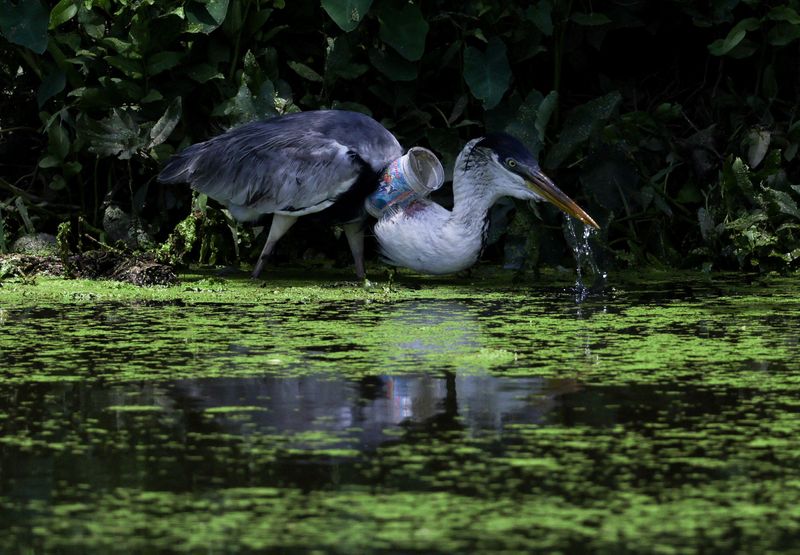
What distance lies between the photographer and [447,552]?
269 centimetres

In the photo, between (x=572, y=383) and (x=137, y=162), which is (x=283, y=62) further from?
(x=572, y=383)

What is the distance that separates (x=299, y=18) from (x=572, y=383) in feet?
14.4

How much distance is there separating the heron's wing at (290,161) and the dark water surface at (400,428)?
0.95 m

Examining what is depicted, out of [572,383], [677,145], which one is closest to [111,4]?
[677,145]

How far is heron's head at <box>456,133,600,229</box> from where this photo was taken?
677 centimetres

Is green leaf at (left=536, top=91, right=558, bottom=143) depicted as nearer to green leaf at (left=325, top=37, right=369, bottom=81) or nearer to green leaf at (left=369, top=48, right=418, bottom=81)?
green leaf at (left=369, top=48, right=418, bottom=81)

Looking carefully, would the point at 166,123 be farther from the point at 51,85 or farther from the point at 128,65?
the point at 51,85

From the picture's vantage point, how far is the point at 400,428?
374cm

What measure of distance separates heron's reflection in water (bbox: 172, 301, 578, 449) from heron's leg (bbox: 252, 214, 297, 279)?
7.78 ft

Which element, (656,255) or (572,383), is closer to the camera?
(572,383)

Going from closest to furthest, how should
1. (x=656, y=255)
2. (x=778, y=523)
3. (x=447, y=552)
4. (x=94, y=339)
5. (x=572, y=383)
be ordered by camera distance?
1. (x=447, y=552)
2. (x=778, y=523)
3. (x=572, y=383)
4. (x=94, y=339)
5. (x=656, y=255)

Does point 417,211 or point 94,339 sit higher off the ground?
point 417,211

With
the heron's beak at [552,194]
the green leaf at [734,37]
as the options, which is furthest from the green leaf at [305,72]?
the green leaf at [734,37]

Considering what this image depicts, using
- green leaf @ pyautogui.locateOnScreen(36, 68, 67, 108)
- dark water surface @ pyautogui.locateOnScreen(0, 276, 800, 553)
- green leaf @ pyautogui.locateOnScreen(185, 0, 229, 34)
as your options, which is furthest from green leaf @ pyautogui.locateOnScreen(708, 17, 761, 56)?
green leaf @ pyautogui.locateOnScreen(36, 68, 67, 108)
